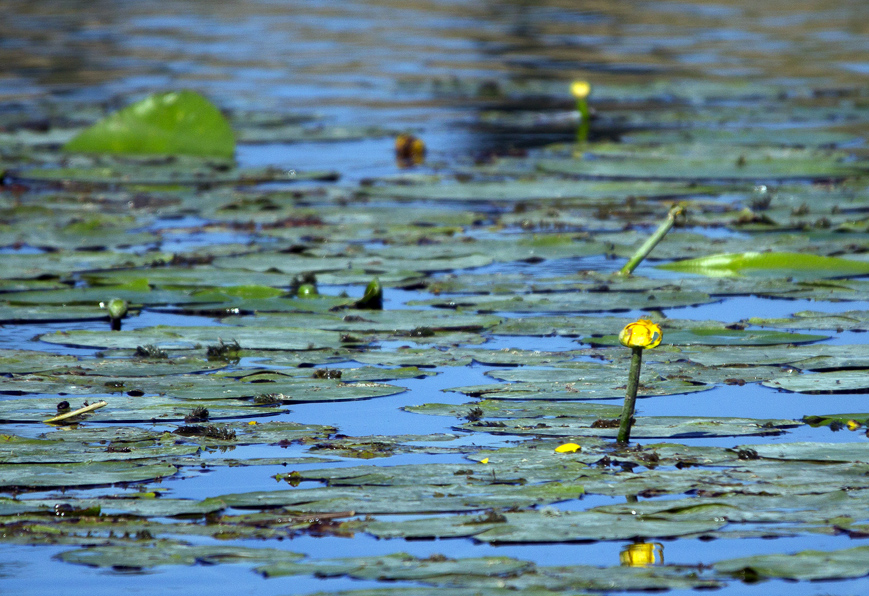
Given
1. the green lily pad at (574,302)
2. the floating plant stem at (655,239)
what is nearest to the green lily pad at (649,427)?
the floating plant stem at (655,239)

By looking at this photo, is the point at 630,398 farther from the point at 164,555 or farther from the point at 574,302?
the point at 574,302

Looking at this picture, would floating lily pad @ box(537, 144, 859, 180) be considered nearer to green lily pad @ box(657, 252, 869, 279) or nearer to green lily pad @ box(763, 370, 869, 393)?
green lily pad @ box(657, 252, 869, 279)

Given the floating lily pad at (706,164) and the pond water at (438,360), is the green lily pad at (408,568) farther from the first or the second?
the floating lily pad at (706,164)

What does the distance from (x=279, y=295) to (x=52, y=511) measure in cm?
216

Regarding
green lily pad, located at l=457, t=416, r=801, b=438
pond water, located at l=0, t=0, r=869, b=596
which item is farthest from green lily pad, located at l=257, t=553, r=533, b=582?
green lily pad, located at l=457, t=416, r=801, b=438

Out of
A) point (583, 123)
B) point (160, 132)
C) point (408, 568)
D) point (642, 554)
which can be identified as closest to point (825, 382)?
point (642, 554)

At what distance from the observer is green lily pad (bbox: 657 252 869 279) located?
495 centimetres

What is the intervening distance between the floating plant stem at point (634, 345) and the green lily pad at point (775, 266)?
7.07ft

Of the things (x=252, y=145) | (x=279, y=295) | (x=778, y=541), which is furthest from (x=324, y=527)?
(x=252, y=145)

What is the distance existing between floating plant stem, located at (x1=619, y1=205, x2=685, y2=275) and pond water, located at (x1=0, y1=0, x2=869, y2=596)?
0.28 ft

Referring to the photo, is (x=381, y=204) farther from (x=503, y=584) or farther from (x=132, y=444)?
(x=503, y=584)

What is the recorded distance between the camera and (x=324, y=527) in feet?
8.52

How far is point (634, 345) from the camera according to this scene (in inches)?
111

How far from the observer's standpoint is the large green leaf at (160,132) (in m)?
8.35
